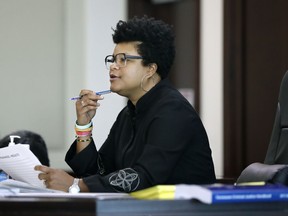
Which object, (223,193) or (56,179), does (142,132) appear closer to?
(56,179)

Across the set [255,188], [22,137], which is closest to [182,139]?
[255,188]

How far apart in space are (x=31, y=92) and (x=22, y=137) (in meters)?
2.34

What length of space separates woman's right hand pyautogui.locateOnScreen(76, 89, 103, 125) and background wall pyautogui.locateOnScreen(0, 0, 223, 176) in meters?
2.68

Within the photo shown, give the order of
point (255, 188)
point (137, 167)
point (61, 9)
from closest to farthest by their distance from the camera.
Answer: point (255, 188)
point (137, 167)
point (61, 9)

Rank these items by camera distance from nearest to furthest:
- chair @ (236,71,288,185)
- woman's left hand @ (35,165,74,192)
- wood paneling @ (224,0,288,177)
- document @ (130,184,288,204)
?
1. document @ (130,184,288,204)
2. woman's left hand @ (35,165,74,192)
3. chair @ (236,71,288,185)
4. wood paneling @ (224,0,288,177)

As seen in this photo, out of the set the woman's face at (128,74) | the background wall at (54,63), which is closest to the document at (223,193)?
the woman's face at (128,74)

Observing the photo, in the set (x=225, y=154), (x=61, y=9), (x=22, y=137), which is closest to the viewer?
(x=22, y=137)

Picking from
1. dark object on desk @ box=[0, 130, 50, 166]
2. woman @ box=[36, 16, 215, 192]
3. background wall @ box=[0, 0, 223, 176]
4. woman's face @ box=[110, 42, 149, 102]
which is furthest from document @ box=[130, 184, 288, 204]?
background wall @ box=[0, 0, 223, 176]

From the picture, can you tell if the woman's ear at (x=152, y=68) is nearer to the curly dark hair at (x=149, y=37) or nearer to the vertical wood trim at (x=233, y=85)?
the curly dark hair at (x=149, y=37)

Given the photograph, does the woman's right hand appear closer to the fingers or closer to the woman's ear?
the woman's ear

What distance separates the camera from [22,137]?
3068 mm

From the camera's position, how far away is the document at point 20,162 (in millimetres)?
2074

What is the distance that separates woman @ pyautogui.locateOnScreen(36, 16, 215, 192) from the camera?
2074 millimetres

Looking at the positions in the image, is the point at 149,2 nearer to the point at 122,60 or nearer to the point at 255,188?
the point at 122,60
